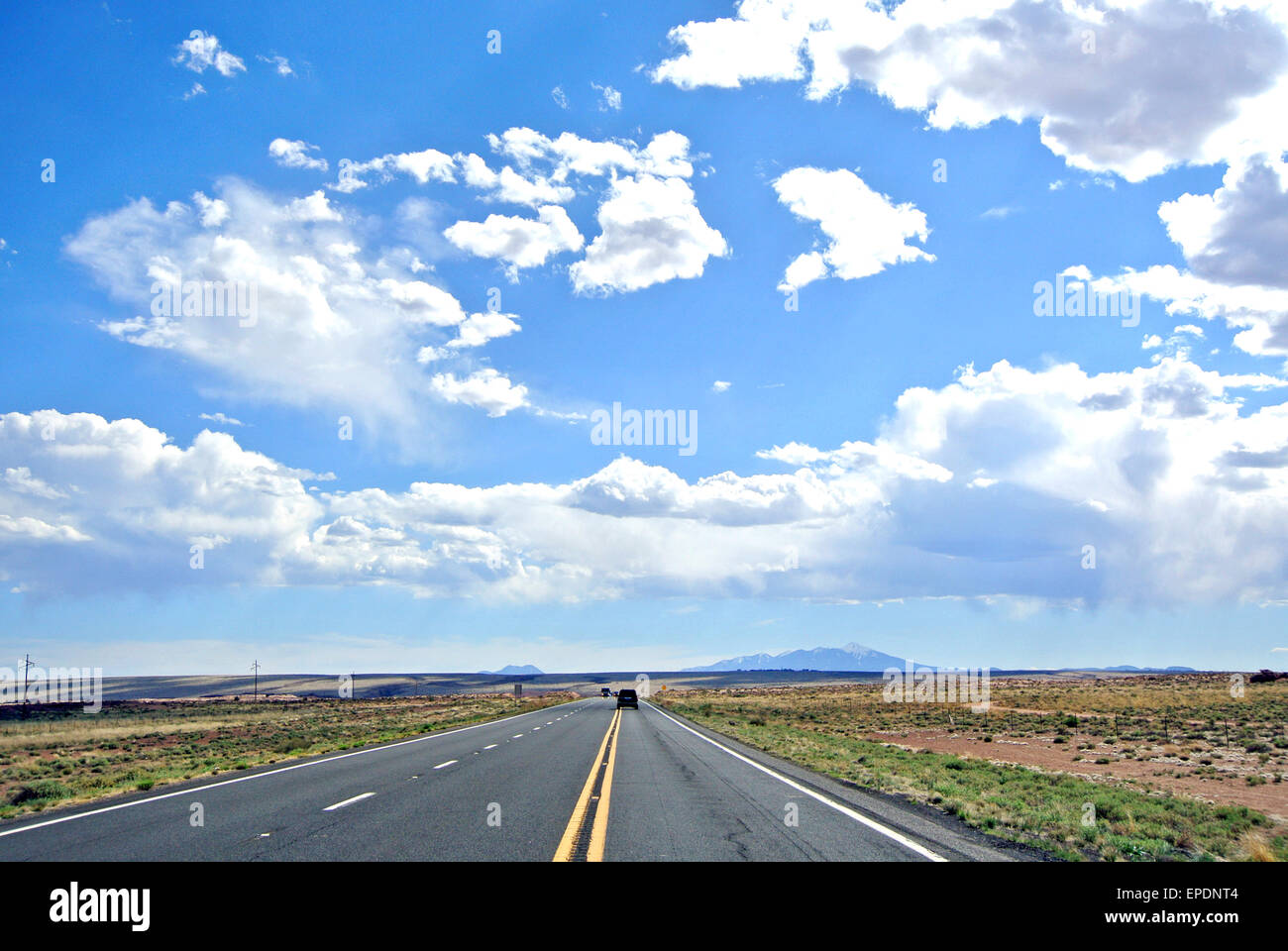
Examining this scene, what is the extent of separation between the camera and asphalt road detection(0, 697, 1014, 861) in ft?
30.2

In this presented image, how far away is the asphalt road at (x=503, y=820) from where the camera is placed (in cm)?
920

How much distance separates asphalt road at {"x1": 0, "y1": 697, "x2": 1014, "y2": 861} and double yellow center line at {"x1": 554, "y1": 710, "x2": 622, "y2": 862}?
27 mm

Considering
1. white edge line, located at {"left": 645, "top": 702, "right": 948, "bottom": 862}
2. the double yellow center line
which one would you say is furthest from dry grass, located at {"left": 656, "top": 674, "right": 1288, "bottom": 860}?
the double yellow center line

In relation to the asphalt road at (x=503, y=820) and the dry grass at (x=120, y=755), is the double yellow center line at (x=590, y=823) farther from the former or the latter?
the dry grass at (x=120, y=755)

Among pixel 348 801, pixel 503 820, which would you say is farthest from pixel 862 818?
pixel 348 801

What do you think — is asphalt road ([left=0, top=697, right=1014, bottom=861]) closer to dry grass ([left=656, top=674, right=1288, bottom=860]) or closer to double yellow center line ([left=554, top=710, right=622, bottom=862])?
double yellow center line ([left=554, top=710, right=622, bottom=862])

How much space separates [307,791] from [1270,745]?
34.6 meters

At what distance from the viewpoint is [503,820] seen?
11422 millimetres

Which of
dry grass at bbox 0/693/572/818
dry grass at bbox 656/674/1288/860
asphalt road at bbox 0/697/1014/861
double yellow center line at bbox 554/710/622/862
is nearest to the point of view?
double yellow center line at bbox 554/710/622/862

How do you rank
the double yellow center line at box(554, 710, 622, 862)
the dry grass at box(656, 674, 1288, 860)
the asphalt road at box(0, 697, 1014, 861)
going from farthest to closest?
the dry grass at box(656, 674, 1288, 860) → the asphalt road at box(0, 697, 1014, 861) → the double yellow center line at box(554, 710, 622, 862)
